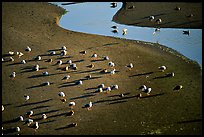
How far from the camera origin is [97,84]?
31.2 m

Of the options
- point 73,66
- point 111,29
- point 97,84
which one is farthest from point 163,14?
point 97,84

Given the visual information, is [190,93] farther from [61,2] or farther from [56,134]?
[61,2]

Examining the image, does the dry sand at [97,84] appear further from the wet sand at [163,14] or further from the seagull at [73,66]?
the wet sand at [163,14]

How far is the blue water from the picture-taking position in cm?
3965

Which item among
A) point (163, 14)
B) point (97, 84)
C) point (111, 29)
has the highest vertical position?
point (163, 14)

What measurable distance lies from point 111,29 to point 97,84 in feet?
48.5

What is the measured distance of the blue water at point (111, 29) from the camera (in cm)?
3965

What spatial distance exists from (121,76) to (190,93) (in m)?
6.16

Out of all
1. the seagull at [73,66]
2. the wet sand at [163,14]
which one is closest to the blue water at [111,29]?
the wet sand at [163,14]

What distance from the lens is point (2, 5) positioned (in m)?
50.3

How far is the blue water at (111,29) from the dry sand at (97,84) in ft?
6.09

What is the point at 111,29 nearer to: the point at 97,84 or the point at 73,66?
the point at 73,66

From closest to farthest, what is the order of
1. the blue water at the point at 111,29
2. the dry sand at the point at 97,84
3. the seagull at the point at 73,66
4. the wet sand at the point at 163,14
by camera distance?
the dry sand at the point at 97,84
the seagull at the point at 73,66
the blue water at the point at 111,29
the wet sand at the point at 163,14

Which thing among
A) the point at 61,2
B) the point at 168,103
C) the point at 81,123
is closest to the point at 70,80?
the point at 81,123
